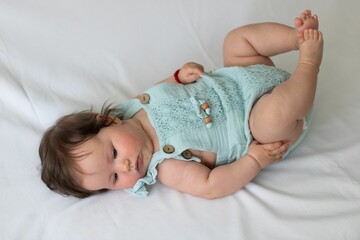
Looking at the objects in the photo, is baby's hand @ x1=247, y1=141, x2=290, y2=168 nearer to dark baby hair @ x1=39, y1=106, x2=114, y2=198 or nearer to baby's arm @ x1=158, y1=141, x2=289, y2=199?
baby's arm @ x1=158, y1=141, x2=289, y2=199

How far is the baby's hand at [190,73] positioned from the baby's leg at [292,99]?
216 millimetres

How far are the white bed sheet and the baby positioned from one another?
0.05 m

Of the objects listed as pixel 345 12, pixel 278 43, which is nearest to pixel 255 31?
pixel 278 43

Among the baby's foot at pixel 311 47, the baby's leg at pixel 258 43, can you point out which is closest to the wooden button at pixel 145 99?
the baby's leg at pixel 258 43

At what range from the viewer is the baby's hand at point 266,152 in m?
1.11

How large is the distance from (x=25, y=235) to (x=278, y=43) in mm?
810

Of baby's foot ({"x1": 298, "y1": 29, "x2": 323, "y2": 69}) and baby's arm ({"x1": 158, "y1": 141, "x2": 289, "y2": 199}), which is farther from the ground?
baby's foot ({"x1": 298, "y1": 29, "x2": 323, "y2": 69})

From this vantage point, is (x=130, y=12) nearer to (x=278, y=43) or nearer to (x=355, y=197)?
(x=278, y=43)

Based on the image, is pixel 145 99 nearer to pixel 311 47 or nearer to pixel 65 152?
pixel 65 152

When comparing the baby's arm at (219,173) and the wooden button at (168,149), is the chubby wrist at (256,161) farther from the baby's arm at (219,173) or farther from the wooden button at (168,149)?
the wooden button at (168,149)

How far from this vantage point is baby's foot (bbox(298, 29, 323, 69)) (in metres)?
1.08

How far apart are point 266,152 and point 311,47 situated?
0.90 feet

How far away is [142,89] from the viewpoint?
1440 mm

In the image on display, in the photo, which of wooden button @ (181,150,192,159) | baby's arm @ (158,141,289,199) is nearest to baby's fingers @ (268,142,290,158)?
baby's arm @ (158,141,289,199)
